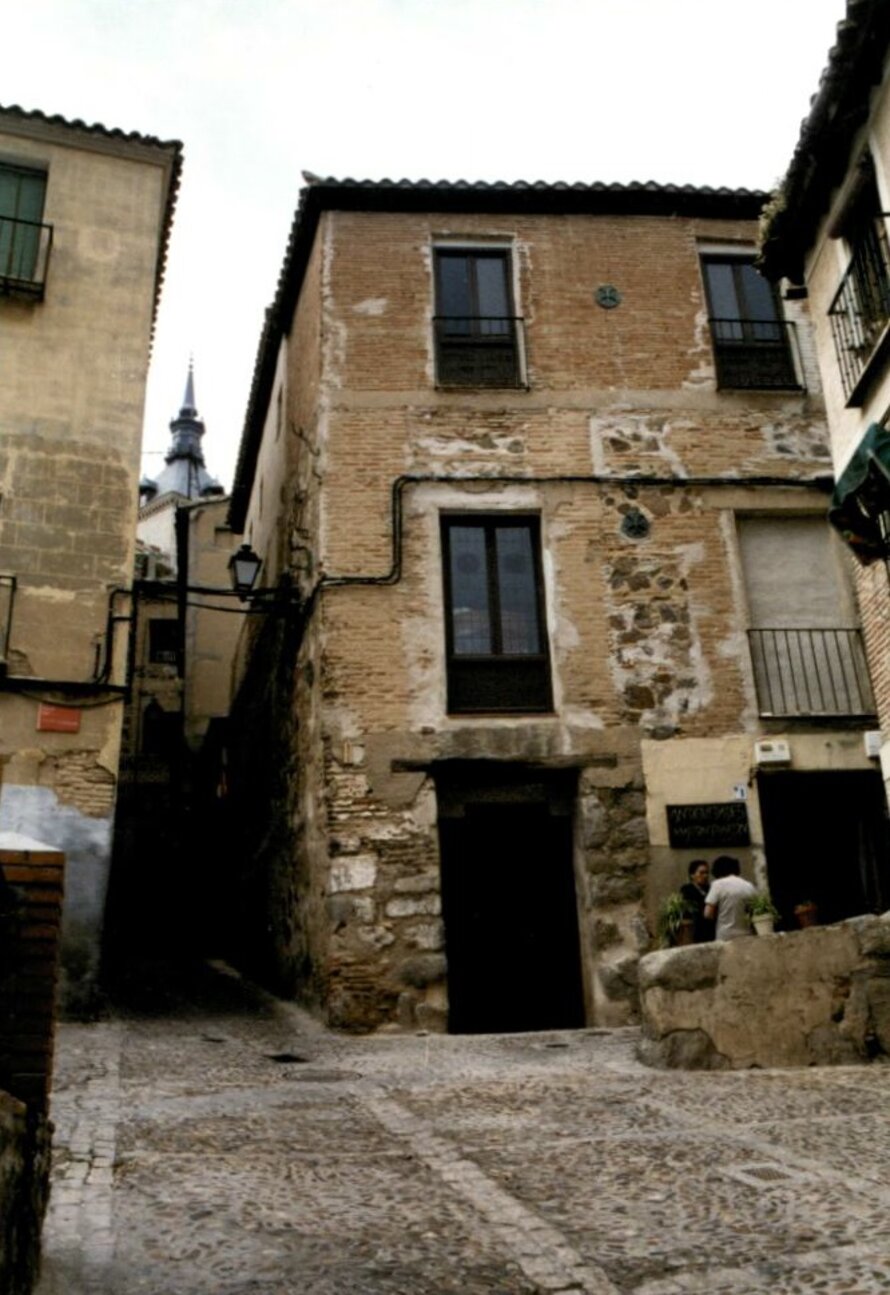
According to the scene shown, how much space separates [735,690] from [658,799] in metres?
1.45

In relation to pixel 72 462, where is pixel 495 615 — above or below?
below

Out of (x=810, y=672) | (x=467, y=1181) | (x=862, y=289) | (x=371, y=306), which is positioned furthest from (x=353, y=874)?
(x=862, y=289)

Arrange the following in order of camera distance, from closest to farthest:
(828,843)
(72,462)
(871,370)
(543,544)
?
(871,370), (543,544), (72,462), (828,843)

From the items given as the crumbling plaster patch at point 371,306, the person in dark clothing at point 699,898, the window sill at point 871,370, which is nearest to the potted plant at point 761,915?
the person in dark clothing at point 699,898

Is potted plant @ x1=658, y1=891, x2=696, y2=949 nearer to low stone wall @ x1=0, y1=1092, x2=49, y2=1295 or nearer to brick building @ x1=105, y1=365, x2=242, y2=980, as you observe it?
low stone wall @ x1=0, y1=1092, x2=49, y2=1295

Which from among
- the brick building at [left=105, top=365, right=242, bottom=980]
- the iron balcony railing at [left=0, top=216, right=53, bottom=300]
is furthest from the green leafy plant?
the brick building at [left=105, top=365, right=242, bottom=980]

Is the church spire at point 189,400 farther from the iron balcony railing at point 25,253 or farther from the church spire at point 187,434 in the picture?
the iron balcony railing at point 25,253

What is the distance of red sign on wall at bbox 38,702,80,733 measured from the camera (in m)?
10.6

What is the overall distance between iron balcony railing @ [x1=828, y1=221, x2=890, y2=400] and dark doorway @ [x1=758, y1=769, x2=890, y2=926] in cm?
432

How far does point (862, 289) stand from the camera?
891 cm

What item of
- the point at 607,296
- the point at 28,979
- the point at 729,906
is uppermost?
the point at 607,296

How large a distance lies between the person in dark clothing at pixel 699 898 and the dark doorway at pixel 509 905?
4.27 feet

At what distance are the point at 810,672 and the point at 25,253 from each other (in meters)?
9.75

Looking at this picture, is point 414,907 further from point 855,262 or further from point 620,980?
point 855,262
